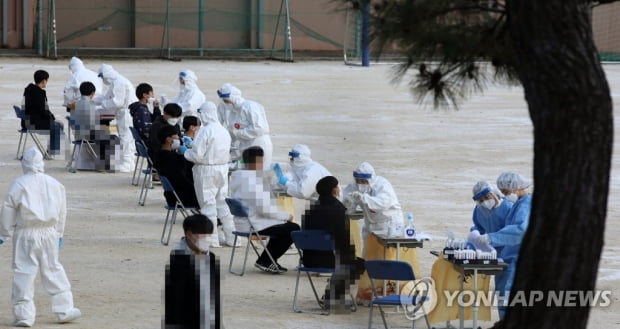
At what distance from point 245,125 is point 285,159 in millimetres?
3808

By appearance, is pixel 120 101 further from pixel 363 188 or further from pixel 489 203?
pixel 489 203

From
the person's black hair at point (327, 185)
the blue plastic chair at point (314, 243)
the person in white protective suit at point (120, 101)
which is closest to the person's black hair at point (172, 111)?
the person in white protective suit at point (120, 101)

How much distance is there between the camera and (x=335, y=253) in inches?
453

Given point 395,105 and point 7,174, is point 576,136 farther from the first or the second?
point 395,105

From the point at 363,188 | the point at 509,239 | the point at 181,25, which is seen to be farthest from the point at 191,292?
the point at 181,25

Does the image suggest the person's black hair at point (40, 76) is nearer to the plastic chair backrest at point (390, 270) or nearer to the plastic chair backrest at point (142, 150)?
the plastic chair backrest at point (142, 150)

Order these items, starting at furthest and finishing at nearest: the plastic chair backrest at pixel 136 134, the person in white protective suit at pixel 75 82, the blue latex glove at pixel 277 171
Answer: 1. the person in white protective suit at pixel 75 82
2. the plastic chair backrest at pixel 136 134
3. the blue latex glove at pixel 277 171

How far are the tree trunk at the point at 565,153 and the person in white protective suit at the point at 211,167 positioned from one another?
8349mm

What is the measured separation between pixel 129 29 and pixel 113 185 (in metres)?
21.5

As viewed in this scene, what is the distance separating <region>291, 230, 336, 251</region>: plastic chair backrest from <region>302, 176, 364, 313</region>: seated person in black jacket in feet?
0.39

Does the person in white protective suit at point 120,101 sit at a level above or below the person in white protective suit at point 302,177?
above

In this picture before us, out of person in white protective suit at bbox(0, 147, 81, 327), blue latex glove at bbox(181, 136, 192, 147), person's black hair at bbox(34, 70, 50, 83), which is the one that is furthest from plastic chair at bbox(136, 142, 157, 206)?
person in white protective suit at bbox(0, 147, 81, 327)

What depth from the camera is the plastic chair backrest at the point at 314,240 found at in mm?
→ 11344

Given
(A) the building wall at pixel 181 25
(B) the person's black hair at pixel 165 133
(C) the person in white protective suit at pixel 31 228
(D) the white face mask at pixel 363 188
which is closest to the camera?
(C) the person in white protective suit at pixel 31 228
